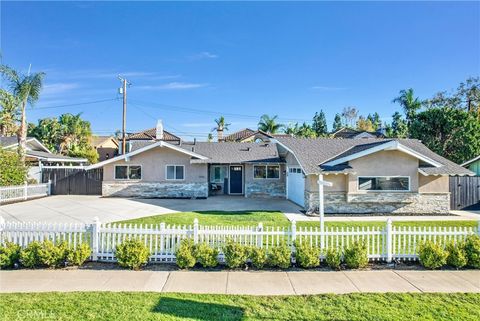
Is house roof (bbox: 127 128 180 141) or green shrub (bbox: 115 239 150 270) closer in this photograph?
green shrub (bbox: 115 239 150 270)

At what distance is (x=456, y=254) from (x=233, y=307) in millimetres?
5349

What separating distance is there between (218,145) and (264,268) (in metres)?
18.0

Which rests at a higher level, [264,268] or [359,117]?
[359,117]

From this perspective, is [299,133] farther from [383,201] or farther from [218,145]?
[383,201]

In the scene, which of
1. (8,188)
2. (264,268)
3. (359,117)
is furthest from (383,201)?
(359,117)

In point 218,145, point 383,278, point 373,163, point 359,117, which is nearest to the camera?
point 383,278

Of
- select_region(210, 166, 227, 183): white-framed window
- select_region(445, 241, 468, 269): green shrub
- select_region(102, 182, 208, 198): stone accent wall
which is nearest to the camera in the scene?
select_region(445, 241, 468, 269): green shrub

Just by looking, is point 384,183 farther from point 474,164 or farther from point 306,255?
point 306,255

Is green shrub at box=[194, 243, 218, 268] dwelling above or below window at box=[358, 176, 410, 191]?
below

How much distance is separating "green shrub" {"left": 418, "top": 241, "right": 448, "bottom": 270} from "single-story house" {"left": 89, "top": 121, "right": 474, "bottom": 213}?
776cm

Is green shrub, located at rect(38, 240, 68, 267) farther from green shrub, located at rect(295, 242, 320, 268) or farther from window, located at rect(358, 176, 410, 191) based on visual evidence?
window, located at rect(358, 176, 410, 191)

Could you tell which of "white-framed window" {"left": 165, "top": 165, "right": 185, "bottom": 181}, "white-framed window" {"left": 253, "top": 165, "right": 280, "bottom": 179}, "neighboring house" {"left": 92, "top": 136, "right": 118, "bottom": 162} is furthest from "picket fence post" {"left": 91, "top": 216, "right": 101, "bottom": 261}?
"neighboring house" {"left": 92, "top": 136, "right": 118, "bottom": 162}

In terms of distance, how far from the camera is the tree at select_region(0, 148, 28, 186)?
57.4ft

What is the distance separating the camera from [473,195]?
54.9ft
